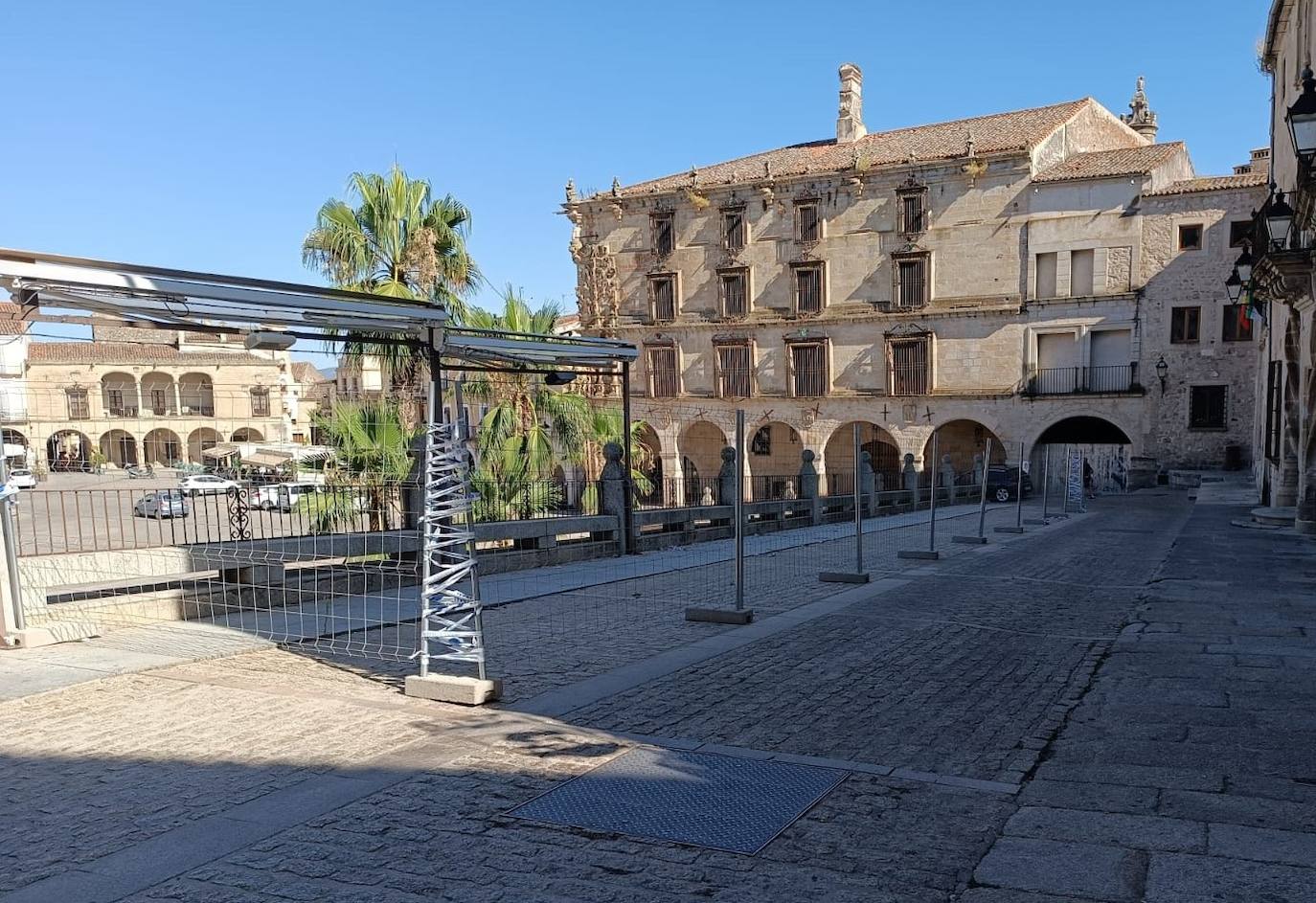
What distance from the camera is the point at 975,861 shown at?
402cm

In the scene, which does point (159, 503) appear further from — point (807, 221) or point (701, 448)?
point (701, 448)

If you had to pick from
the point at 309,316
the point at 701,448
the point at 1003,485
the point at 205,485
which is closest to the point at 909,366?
the point at 1003,485

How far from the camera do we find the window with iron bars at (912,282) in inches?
1585

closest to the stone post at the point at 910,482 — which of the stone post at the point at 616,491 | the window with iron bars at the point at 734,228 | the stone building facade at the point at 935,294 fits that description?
the stone building facade at the point at 935,294

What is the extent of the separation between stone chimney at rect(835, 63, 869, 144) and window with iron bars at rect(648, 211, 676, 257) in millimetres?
8880

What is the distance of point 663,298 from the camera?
46.2 m

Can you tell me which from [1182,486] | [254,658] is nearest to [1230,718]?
[254,658]

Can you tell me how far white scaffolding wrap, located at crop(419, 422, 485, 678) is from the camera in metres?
6.61

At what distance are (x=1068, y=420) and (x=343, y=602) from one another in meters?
34.7

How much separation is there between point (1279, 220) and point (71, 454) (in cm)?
1578

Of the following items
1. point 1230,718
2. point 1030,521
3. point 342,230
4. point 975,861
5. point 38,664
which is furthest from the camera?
point 1030,521

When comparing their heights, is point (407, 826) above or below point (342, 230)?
below

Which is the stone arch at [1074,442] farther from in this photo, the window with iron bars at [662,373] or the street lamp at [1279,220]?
the street lamp at [1279,220]

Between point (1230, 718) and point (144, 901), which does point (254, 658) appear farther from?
point (1230, 718)
